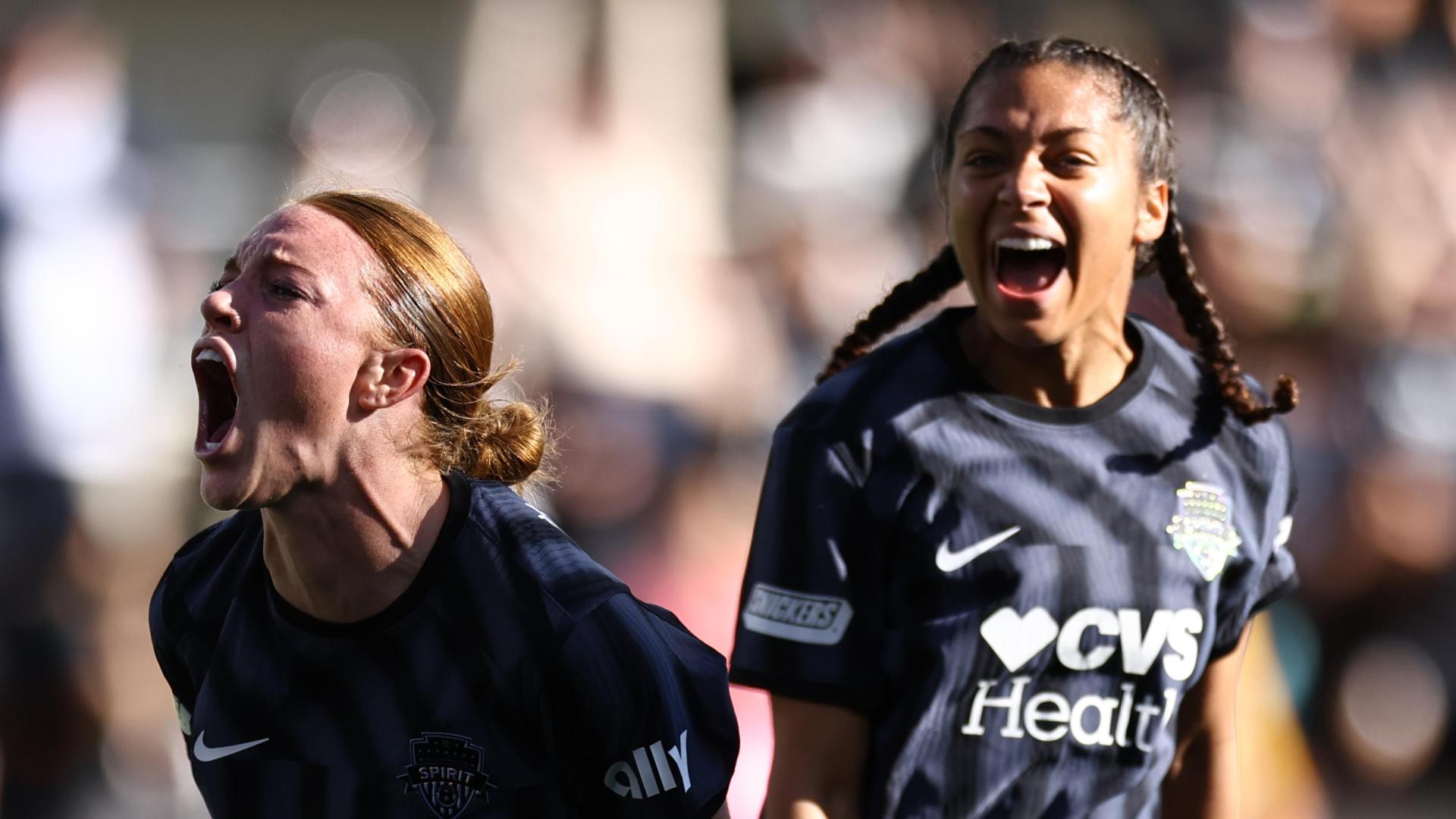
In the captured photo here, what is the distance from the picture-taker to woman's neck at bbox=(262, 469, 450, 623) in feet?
9.60

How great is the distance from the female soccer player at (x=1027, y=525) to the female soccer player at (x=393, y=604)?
30 cm

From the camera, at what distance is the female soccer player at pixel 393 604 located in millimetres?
2818

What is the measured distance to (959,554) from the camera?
10.4ft

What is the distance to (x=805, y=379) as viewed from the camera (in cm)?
805

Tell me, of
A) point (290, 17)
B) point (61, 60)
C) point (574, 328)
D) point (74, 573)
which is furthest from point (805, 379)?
point (290, 17)

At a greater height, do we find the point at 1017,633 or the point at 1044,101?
the point at 1044,101

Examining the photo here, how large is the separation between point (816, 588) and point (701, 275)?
560 cm

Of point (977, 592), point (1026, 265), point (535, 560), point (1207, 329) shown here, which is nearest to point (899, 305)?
point (1026, 265)

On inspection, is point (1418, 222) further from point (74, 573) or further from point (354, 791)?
point (354, 791)

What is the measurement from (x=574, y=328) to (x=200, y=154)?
8.44ft

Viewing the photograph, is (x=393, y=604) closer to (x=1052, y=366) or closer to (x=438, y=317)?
(x=438, y=317)

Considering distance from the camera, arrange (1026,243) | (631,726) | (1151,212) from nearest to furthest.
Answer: (631,726)
(1026,243)
(1151,212)

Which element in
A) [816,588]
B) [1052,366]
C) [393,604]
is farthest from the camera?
[1052,366]

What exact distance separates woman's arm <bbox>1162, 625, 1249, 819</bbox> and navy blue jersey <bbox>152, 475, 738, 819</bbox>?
953 millimetres
